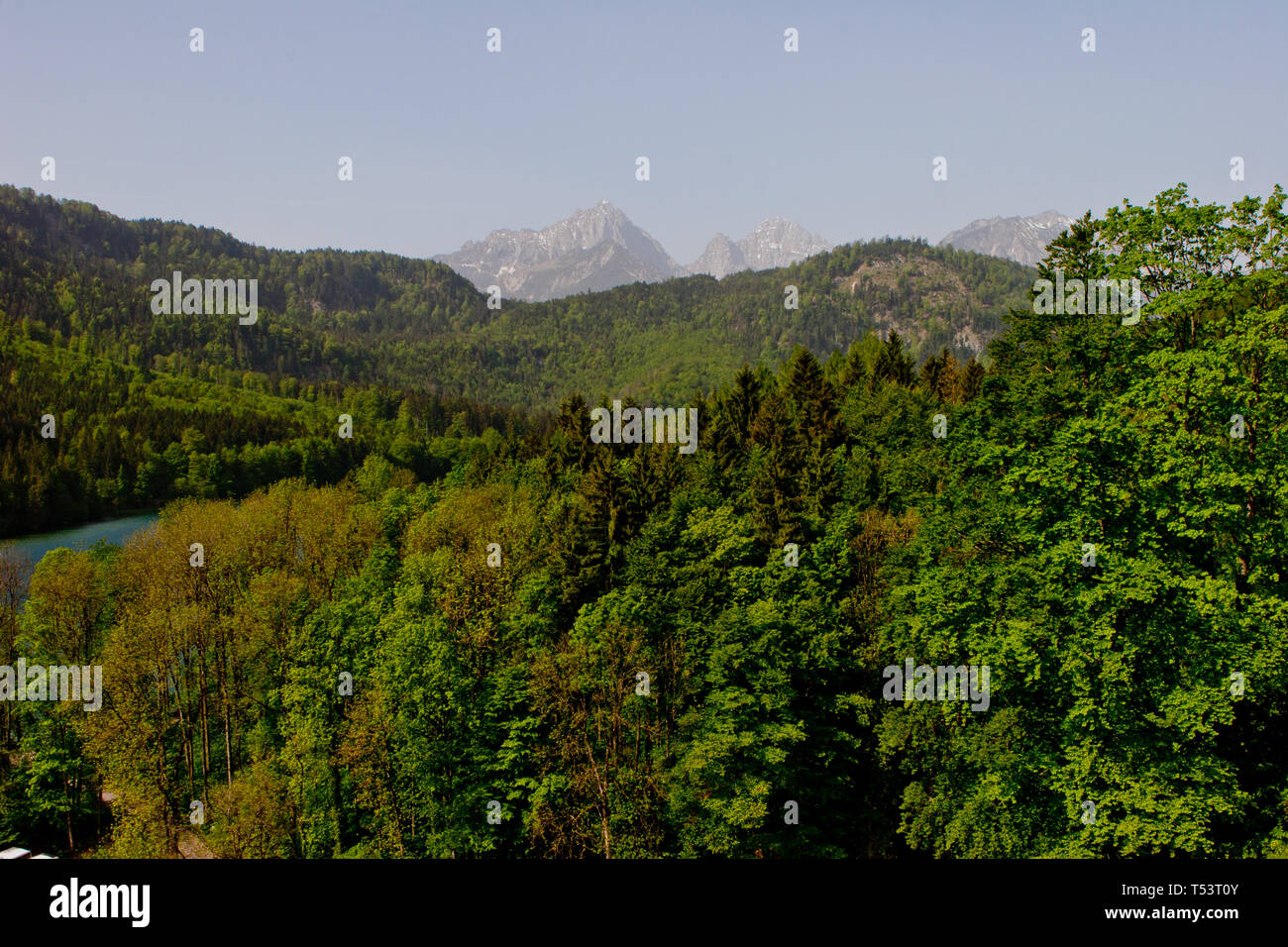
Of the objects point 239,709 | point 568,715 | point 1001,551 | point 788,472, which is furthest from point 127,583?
point 1001,551

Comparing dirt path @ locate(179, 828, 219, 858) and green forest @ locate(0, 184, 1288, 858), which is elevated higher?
green forest @ locate(0, 184, 1288, 858)

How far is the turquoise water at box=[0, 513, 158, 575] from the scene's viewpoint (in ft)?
295

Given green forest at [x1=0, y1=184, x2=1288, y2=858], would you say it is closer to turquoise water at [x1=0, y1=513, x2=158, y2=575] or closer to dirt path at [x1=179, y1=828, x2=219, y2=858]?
dirt path at [x1=179, y1=828, x2=219, y2=858]

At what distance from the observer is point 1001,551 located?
24.0 metres

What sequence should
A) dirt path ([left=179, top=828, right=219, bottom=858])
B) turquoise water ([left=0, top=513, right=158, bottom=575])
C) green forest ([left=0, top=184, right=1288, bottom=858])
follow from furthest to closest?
turquoise water ([left=0, top=513, right=158, bottom=575]) → dirt path ([left=179, top=828, right=219, bottom=858]) → green forest ([left=0, top=184, right=1288, bottom=858])

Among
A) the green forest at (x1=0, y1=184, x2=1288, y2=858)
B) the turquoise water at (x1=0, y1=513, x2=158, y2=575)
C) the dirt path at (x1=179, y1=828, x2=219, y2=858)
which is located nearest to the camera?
the green forest at (x1=0, y1=184, x2=1288, y2=858)

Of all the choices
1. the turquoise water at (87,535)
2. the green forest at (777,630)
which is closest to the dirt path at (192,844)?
the green forest at (777,630)

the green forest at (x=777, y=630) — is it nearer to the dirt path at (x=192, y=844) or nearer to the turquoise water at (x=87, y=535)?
the dirt path at (x=192, y=844)

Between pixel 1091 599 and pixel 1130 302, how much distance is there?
8.09 metres

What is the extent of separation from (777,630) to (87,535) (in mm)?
98036

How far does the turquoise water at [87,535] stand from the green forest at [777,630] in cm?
3467

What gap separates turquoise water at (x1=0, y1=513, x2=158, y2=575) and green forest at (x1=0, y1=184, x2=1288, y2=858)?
34665 mm

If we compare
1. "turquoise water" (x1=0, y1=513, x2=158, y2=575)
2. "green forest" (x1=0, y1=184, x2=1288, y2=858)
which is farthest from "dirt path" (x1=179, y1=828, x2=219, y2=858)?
"turquoise water" (x1=0, y1=513, x2=158, y2=575)
